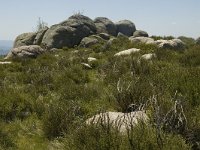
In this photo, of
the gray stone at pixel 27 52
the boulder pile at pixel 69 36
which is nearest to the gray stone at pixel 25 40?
the boulder pile at pixel 69 36

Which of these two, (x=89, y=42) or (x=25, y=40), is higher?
(x=89, y=42)

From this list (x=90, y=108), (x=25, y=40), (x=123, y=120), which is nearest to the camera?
(x=123, y=120)

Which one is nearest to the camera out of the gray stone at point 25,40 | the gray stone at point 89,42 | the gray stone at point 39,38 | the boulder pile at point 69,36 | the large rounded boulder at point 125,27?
the gray stone at point 89,42

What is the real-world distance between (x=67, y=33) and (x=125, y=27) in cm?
2072

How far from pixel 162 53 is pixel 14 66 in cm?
698

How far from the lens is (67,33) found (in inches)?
1310

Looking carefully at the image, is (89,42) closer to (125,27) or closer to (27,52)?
(27,52)

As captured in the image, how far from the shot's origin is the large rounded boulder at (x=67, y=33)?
32250 millimetres

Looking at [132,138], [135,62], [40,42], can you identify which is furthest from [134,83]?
[40,42]

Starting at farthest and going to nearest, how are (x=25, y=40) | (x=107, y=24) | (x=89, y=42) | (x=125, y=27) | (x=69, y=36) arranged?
1. (x=125, y=27)
2. (x=107, y=24)
3. (x=25, y=40)
4. (x=69, y=36)
5. (x=89, y=42)

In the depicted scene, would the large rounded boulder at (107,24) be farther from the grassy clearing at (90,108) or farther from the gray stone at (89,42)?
the grassy clearing at (90,108)

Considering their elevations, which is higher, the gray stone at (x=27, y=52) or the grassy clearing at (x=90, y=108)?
the grassy clearing at (x=90, y=108)

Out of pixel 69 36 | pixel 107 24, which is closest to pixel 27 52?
pixel 69 36

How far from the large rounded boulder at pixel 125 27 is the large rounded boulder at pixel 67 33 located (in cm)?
1440
